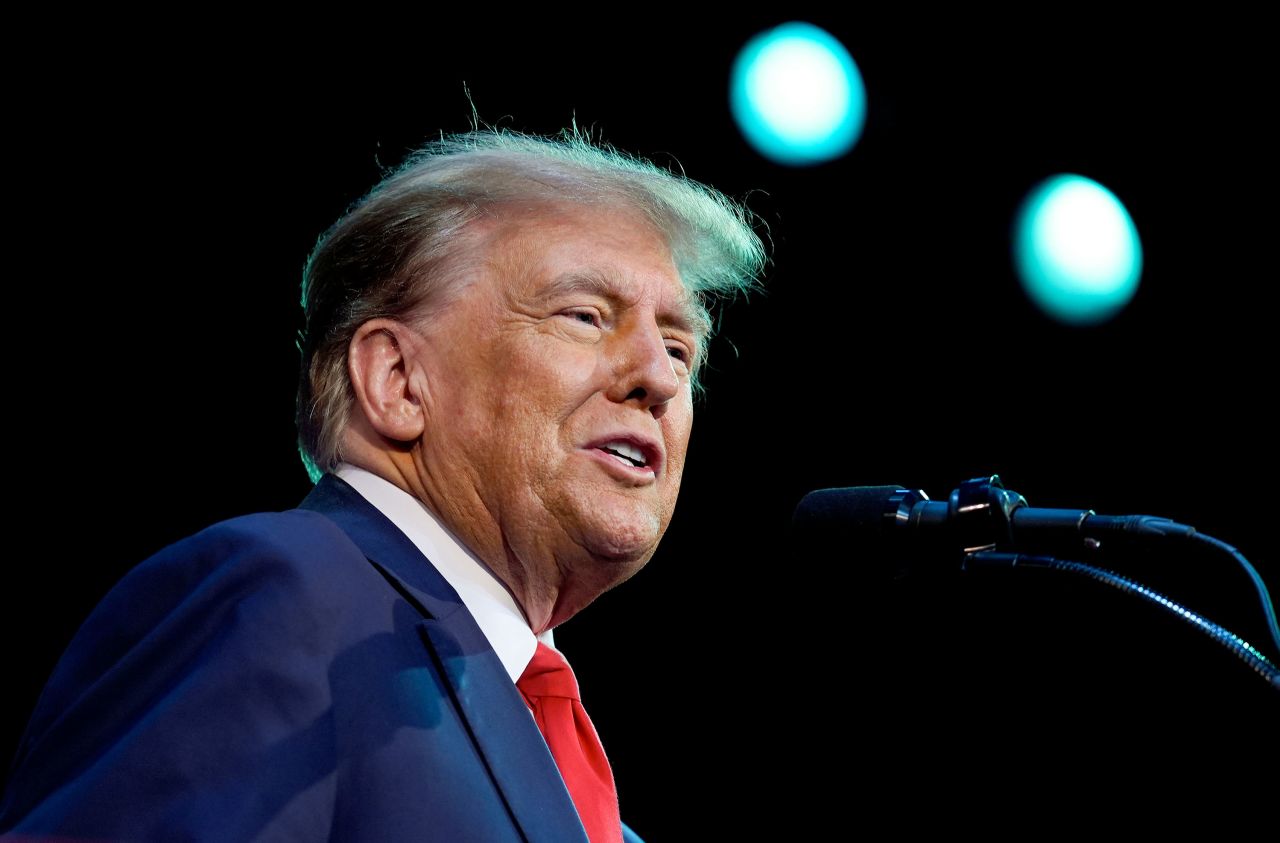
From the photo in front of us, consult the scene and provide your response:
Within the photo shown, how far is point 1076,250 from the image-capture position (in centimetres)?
379

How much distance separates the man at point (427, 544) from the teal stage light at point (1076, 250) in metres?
1.34

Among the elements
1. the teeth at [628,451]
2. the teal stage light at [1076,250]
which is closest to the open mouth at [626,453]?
the teeth at [628,451]

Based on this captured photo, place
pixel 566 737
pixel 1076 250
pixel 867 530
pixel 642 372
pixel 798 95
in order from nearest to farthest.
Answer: pixel 867 530
pixel 566 737
pixel 642 372
pixel 798 95
pixel 1076 250

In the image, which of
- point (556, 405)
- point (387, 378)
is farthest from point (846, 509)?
point (387, 378)

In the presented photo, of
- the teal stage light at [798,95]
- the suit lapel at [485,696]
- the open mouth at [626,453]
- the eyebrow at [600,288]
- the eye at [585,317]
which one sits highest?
the teal stage light at [798,95]

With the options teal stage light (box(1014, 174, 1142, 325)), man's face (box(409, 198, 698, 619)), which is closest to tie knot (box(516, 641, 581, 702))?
man's face (box(409, 198, 698, 619))

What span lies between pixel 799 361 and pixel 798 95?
2.87ft

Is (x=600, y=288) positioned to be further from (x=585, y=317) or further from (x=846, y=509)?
(x=846, y=509)

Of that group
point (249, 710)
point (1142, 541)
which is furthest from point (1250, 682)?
point (249, 710)

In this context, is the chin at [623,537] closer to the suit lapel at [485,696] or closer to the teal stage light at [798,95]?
the suit lapel at [485,696]

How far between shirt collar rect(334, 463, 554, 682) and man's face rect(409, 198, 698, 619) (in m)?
0.03

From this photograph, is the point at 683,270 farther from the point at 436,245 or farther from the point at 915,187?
the point at 915,187

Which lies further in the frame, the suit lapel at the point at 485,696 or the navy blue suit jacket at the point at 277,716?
the suit lapel at the point at 485,696

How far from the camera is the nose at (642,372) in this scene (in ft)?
7.25
